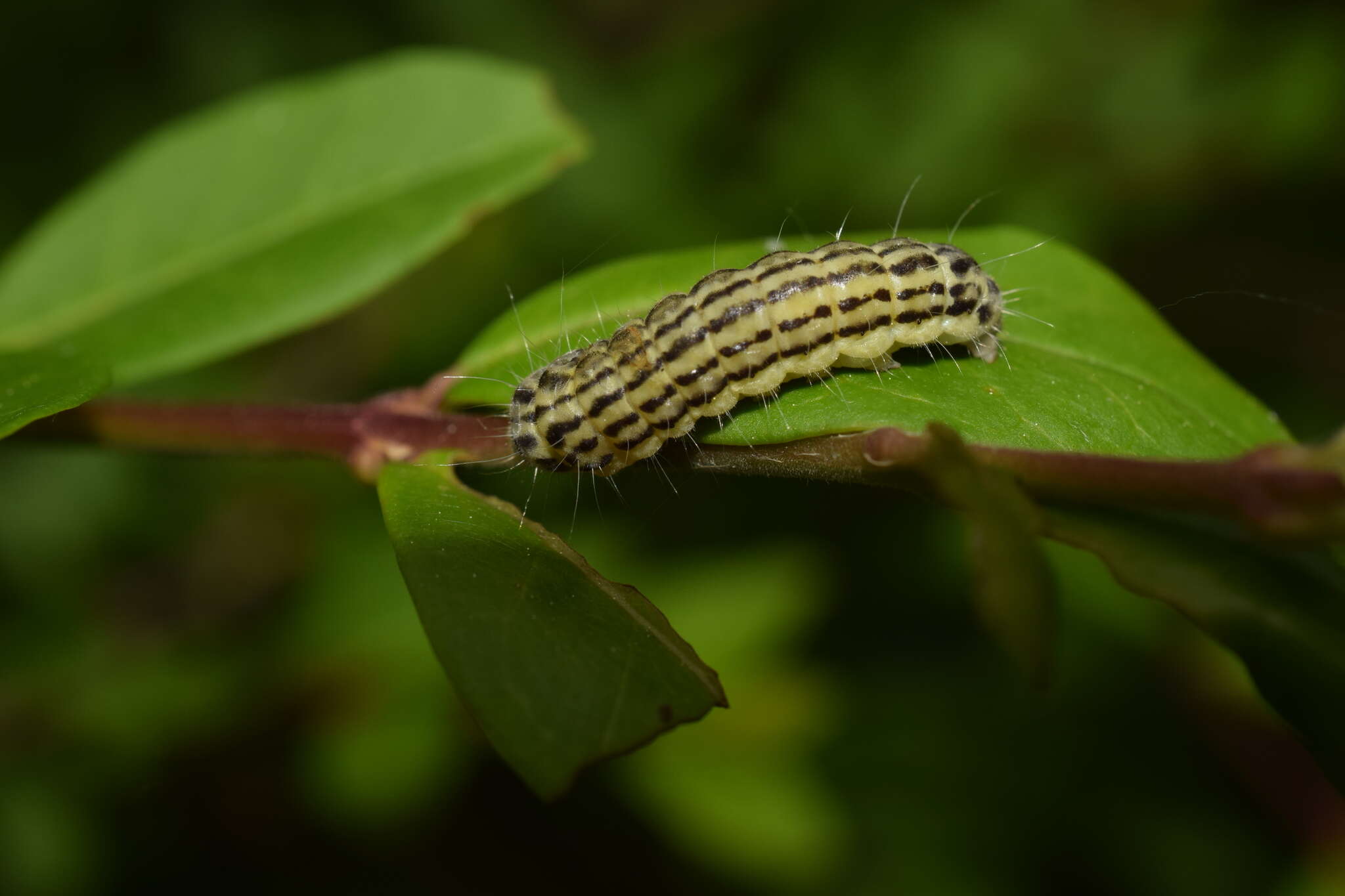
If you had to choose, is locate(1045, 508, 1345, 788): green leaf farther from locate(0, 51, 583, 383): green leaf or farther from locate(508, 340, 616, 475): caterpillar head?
locate(0, 51, 583, 383): green leaf

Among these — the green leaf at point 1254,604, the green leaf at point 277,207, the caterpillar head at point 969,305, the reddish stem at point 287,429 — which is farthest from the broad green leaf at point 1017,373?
the green leaf at point 277,207

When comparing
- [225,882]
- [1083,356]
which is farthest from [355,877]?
[1083,356]

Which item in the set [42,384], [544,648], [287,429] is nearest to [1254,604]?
[544,648]

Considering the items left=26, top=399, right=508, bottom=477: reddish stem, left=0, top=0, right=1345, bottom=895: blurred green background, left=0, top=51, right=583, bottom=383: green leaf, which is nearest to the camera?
left=26, top=399, right=508, bottom=477: reddish stem

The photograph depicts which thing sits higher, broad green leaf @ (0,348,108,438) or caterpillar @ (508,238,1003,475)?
broad green leaf @ (0,348,108,438)

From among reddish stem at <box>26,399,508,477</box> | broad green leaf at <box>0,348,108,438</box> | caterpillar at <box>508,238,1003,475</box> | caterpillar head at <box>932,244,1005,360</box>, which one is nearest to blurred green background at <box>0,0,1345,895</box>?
caterpillar head at <box>932,244,1005,360</box>

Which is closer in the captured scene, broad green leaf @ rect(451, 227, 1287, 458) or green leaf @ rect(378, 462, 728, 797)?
green leaf @ rect(378, 462, 728, 797)
